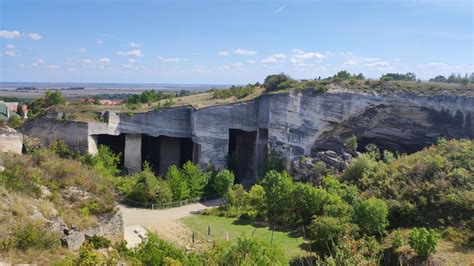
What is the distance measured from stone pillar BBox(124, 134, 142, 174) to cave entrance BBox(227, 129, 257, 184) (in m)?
7.28

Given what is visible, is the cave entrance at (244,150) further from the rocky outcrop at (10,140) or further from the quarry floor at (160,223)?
the rocky outcrop at (10,140)

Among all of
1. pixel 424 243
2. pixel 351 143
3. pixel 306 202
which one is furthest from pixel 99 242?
pixel 351 143

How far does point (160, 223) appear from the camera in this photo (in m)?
22.1

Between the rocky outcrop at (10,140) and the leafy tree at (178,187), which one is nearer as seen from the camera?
the rocky outcrop at (10,140)

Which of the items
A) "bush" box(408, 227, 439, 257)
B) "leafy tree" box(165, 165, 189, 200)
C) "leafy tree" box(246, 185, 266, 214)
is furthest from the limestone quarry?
"bush" box(408, 227, 439, 257)

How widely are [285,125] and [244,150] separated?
5.42 meters

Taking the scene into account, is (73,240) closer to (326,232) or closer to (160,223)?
(160,223)

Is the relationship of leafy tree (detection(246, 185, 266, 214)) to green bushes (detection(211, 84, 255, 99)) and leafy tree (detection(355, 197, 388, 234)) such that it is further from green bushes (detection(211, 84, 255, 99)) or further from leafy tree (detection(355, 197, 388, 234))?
green bushes (detection(211, 84, 255, 99))

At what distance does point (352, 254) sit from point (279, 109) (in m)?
26.4

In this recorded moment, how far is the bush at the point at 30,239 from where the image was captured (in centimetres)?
1148

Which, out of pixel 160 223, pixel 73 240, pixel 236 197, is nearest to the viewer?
pixel 73 240

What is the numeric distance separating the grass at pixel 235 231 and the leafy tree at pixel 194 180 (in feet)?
11.8

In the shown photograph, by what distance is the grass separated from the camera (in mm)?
18281

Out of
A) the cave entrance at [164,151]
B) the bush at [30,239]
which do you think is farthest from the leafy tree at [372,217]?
the cave entrance at [164,151]
